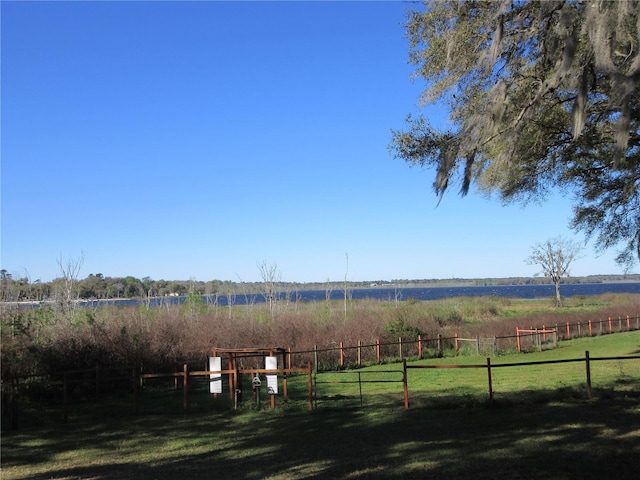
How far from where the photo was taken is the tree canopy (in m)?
7.17

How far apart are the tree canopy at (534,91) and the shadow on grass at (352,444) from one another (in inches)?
165

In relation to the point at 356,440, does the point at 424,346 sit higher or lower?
lower

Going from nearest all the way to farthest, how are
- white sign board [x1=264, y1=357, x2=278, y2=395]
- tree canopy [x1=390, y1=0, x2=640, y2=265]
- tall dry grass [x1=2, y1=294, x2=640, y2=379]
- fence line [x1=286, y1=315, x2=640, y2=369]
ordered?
tree canopy [x1=390, y1=0, x2=640, y2=265] → white sign board [x1=264, y1=357, x2=278, y2=395] → tall dry grass [x1=2, y1=294, x2=640, y2=379] → fence line [x1=286, y1=315, x2=640, y2=369]

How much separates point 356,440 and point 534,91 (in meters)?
7.00

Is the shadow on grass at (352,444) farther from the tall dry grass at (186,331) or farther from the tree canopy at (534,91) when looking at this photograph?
the tall dry grass at (186,331)

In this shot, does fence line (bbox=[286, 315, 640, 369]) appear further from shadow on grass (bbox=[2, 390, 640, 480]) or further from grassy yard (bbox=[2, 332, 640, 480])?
shadow on grass (bbox=[2, 390, 640, 480])

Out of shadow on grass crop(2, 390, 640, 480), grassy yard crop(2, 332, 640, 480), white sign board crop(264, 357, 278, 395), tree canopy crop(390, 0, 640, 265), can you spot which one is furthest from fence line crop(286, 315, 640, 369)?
tree canopy crop(390, 0, 640, 265)

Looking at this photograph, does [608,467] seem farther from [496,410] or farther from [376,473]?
[496,410]

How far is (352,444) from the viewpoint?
944 cm

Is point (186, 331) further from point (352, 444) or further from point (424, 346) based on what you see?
point (352, 444)

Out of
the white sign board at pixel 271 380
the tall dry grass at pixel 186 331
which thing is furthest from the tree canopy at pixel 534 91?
the tall dry grass at pixel 186 331

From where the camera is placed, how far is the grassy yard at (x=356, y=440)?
24.8 feet

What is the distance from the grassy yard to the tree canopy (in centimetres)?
418

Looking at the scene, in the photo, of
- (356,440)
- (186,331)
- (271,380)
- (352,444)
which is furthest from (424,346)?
(352,444)
